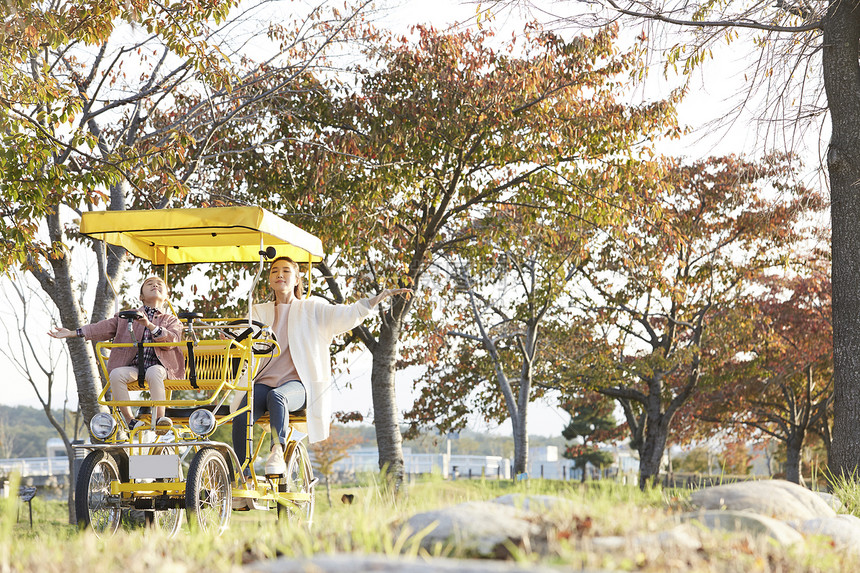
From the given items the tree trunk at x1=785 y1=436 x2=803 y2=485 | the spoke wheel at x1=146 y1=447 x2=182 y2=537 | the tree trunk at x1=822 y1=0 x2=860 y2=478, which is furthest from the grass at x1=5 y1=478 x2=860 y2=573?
the tree trunk at x1=785 y1=436 x2=803 y2=485

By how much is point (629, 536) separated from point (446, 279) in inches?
479

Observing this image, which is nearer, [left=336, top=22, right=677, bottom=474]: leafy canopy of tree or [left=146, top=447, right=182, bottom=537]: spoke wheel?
[left=146, top=447, right=182, bottom=537]: spoke wheel

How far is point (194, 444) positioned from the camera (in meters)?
5.38

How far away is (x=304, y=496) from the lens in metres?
6.53

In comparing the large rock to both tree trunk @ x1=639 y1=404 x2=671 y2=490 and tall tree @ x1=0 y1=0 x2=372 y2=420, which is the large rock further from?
tree trunk @ x1=639 y1=404 x2=671 y2=490

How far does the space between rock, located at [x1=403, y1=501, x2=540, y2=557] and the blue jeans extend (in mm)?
2574

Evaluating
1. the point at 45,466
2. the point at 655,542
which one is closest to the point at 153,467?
the point at 655,542

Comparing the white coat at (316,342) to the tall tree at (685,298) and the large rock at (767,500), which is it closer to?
the large rock at (767,500)

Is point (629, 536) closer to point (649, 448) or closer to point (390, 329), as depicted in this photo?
point (390, 329)

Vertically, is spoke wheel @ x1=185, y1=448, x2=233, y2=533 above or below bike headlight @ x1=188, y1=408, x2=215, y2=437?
below

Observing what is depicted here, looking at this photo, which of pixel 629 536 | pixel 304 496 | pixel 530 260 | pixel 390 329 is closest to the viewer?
pixel 629 536

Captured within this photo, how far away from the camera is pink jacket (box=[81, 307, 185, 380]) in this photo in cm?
605

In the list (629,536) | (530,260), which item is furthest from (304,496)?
(530,260)

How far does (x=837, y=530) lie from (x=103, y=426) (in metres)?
4.62
